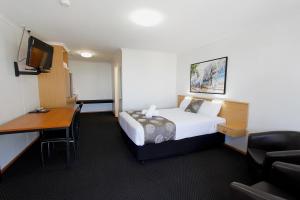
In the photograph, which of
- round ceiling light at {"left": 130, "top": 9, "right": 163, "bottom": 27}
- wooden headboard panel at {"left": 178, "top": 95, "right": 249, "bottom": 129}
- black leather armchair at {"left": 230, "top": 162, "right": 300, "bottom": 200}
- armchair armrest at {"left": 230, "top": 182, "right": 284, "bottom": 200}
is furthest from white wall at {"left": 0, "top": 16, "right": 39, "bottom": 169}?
wooden headboard panel at {"left": 178, "top": 95, "right": 249, "bottom": 129}

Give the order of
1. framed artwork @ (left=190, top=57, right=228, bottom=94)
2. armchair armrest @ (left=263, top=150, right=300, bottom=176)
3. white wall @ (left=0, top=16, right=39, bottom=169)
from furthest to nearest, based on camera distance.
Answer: framed artwork @ (left=190, top=57, right=228, bottom=94) → white wall @ (left=0, top=16, right=39, bottom=169) → armchair armrest @ (left=263, top=150, right=300, bottom=176)

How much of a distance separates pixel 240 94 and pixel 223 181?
1744 mm

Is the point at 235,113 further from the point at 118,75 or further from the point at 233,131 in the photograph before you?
the point at 118,75

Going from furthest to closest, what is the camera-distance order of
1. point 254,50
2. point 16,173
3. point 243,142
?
point 243,142
point 254,50
point 16,173

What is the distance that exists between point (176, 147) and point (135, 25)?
2414 mm

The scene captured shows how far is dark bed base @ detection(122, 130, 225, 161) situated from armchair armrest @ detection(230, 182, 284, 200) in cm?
161

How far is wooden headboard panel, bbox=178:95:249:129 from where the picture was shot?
293 cm

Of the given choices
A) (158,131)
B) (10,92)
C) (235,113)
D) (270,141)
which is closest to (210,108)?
(235,113)

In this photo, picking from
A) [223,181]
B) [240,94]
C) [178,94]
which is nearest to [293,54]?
[240,94]

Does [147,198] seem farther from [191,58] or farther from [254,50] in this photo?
[191,58]

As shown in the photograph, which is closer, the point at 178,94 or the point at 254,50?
the point at 254,50

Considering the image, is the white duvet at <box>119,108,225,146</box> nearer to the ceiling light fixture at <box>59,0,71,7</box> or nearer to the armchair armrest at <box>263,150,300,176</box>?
the armchair armrest at <box>263,150,300,176</box>

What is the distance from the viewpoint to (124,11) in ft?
7.24

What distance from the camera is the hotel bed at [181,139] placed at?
258 centimetres
